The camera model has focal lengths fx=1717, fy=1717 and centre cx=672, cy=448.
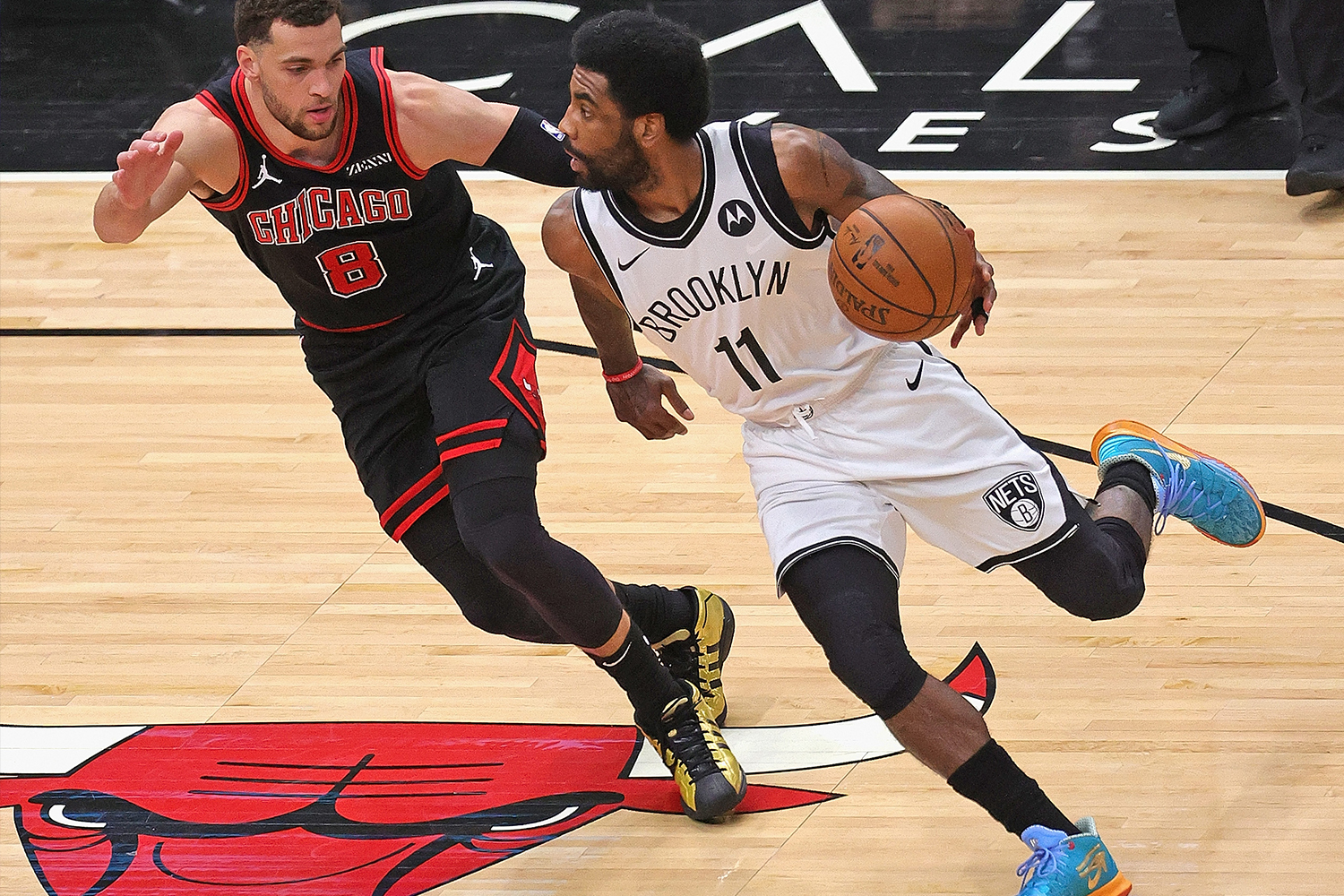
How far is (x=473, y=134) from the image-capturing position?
368 centimetres

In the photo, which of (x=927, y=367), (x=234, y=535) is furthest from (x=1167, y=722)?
(x=234, y=535)

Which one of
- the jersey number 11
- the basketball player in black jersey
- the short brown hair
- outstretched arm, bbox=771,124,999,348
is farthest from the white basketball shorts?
the short brown hair

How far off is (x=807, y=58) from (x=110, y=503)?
4.35m

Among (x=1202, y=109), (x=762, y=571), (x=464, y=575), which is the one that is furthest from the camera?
(x=1202, y=109)

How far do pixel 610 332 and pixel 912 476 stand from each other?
29.3 inches

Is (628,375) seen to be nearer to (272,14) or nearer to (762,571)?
(272,14)

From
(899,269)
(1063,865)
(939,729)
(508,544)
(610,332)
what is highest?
(899,269)

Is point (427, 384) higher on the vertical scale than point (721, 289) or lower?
lower

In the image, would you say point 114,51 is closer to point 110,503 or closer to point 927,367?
point 110,503

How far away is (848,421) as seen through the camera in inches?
136

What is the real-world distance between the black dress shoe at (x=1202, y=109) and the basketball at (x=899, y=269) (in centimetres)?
442

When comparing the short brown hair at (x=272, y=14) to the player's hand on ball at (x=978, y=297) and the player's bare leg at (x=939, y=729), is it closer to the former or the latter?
the player's hand on ball at (x=978, y=297)

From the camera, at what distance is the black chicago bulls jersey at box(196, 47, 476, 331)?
364 cm

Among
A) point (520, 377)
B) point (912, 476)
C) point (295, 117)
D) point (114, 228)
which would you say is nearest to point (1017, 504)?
point (912, 476)
